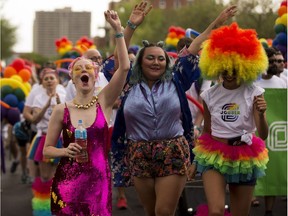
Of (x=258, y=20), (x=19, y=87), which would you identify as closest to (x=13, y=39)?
(x=258, y=20)

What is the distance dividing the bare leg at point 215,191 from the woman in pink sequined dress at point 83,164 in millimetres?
928

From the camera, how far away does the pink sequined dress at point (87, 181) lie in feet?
16.1

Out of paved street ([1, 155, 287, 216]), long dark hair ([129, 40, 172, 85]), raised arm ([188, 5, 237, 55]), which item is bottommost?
paved street ([1, 155, 287, 216])

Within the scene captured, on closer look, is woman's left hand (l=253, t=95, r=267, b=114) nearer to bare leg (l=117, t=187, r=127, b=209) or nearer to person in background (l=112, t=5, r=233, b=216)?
person in background (l=112, t=5, r=233, b=216)

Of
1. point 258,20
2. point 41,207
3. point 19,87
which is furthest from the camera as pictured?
point 258,20

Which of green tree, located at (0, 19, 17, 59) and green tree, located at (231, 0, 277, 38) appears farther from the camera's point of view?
green tree, located at (0, 19, 17, 59)

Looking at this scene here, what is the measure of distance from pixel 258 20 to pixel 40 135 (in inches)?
817

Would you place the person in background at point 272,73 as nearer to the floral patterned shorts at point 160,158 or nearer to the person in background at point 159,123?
the person in background at point 159,123

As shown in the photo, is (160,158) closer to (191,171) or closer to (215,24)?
(191,171)

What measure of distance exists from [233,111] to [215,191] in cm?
70

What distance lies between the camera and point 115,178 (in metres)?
6.16

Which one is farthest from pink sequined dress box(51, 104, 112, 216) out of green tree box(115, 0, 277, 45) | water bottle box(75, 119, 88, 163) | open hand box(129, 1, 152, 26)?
green tree box(115, 0, 277, 45)

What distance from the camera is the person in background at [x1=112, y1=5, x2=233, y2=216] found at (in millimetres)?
5609

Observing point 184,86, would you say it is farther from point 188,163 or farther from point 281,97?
point 281,97
